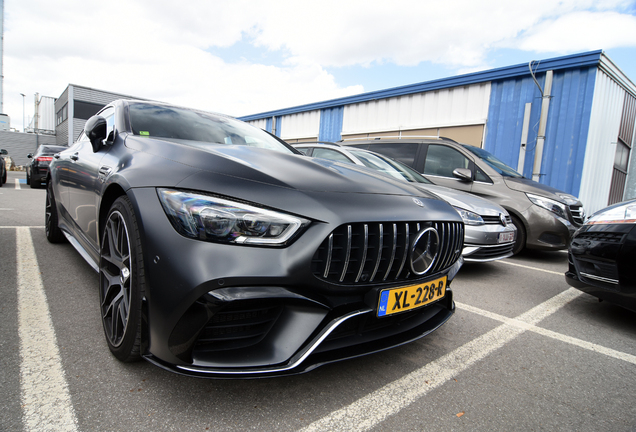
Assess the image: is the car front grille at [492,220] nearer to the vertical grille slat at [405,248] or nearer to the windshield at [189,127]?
the windshield at [189,127]

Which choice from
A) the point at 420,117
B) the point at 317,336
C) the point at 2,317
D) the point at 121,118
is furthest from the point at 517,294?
the point at 420,117

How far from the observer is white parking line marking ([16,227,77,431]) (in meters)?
1.35

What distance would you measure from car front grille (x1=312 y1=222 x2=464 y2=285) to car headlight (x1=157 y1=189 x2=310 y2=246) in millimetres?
156

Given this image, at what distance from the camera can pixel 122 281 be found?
65.4 inches

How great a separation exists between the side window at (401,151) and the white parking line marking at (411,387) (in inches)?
147

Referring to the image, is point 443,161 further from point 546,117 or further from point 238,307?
point 238,307

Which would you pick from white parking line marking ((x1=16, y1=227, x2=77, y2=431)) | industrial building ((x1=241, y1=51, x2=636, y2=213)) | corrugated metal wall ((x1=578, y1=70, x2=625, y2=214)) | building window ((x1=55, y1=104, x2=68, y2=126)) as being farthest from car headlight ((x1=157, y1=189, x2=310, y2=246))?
building window ((x1=55, y1=104, x2=68, y2=126))

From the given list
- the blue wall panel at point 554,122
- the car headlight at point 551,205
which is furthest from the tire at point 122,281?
the blue wall panel at point 554,122

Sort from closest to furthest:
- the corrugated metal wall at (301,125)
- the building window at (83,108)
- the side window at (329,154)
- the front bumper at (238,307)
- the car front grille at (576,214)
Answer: the front bumper at (238,307) < the side window at (329,154) < the car front grille at (576,214) < the corrugated metal wall at (301,125) < the building window at (83,108)

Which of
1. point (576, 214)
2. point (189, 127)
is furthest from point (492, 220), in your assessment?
point (189, 127)

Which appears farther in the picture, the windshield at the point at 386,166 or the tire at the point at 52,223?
the windshield at the point at 386,166

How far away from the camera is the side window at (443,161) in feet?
18.0

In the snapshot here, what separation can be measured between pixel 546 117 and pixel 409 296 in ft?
27.4

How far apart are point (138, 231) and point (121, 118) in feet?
4.07
